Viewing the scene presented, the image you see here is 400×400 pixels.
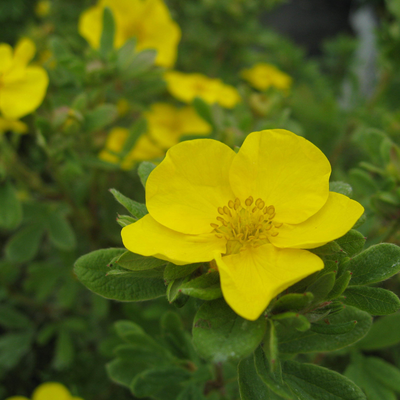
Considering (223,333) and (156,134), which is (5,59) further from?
(223,333)

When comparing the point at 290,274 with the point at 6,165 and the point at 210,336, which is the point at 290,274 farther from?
the point at 6,165

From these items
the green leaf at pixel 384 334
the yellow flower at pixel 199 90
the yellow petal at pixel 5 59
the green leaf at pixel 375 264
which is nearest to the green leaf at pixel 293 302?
the green leaf at pixel 375 264

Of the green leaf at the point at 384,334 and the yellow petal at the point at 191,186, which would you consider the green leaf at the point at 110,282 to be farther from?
the green leaf at the point at 384,334

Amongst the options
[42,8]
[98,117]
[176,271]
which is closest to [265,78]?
[98,117]

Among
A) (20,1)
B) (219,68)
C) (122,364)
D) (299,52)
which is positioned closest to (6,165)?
(122,364)

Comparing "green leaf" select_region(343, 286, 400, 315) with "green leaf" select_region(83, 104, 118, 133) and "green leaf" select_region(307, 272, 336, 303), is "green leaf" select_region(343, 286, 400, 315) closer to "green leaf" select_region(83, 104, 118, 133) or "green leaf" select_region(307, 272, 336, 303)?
"green leaf" select_region(307, 272, 336, 303)

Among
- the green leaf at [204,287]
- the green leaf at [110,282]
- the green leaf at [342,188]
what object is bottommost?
the green leaf at [110,282]
